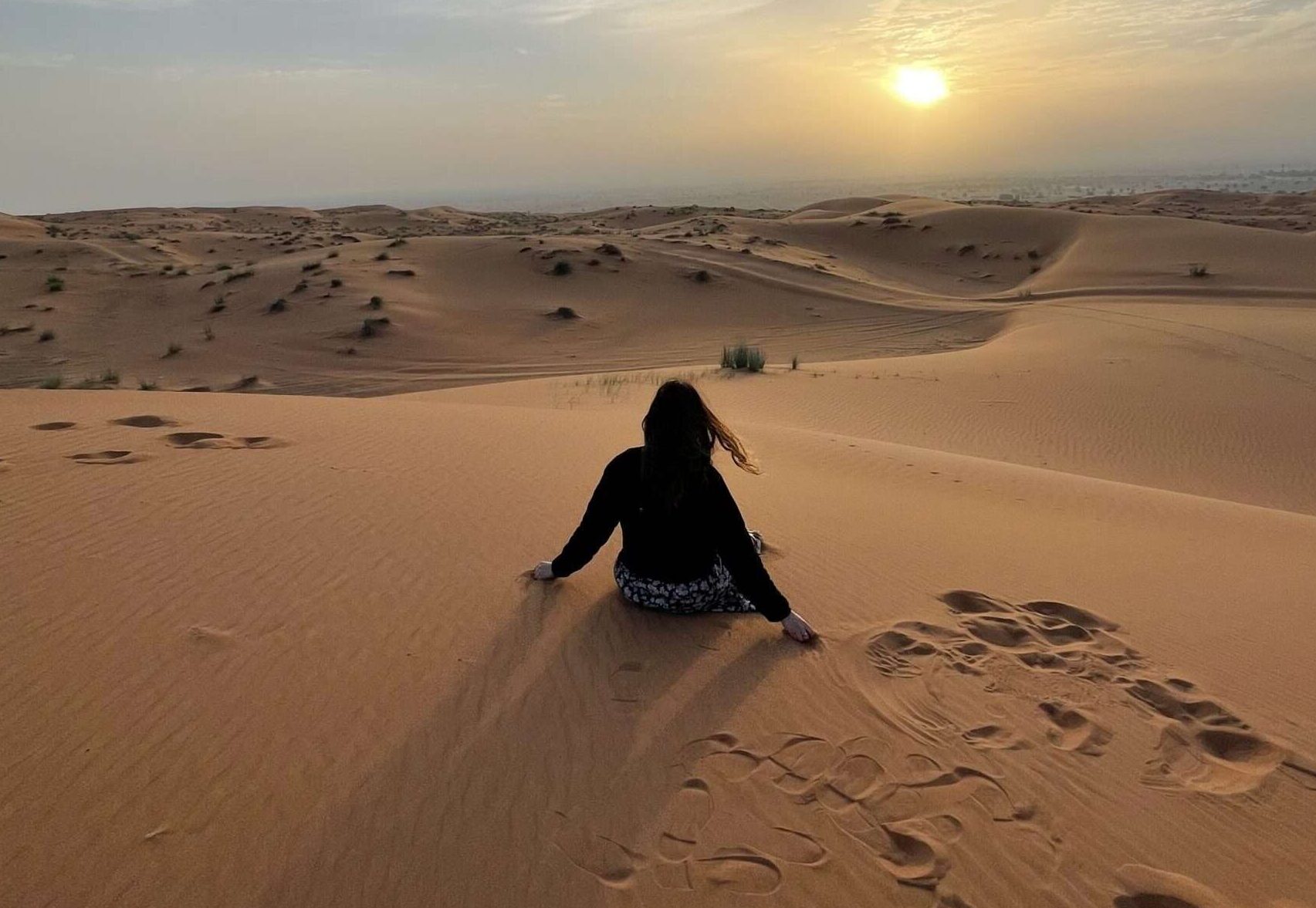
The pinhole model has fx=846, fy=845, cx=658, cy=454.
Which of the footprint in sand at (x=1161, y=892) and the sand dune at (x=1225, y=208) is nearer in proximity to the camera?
the footprint in sand at (x=1161, y=892)

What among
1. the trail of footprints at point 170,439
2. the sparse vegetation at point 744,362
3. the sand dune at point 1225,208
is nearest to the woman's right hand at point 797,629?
the trail of footprints at point 170,439

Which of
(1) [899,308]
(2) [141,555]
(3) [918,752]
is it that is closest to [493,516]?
(2) [141,555]

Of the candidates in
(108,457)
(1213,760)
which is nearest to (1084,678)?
(1213,760)

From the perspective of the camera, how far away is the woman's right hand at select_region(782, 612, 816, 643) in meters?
3.93

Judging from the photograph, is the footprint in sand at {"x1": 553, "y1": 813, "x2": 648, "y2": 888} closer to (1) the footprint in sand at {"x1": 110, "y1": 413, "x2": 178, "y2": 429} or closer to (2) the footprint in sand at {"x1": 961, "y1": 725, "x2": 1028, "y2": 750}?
(2) the footprint in sand at {"x1": 961, "y1": 725, "x2": 1028, "y2": 750}

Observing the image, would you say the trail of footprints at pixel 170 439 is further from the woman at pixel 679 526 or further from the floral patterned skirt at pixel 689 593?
the floral patterned skirt at pixel 689 593

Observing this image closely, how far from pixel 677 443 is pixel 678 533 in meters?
0.49

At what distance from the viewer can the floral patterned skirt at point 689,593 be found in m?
4.11

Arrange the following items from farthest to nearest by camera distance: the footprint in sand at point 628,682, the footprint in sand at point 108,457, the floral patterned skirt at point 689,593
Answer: the footprint in sand at point 108,457, the floral patterned skirt at point 689,593, the footprint in sand at point 628,682

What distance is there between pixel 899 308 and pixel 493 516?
20.7m

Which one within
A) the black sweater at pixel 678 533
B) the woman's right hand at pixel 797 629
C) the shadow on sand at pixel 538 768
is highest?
the black sweater at pixel 678 533

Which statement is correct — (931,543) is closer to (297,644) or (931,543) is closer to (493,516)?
(493,516)

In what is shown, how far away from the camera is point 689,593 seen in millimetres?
4113

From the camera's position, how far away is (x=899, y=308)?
24234mm
